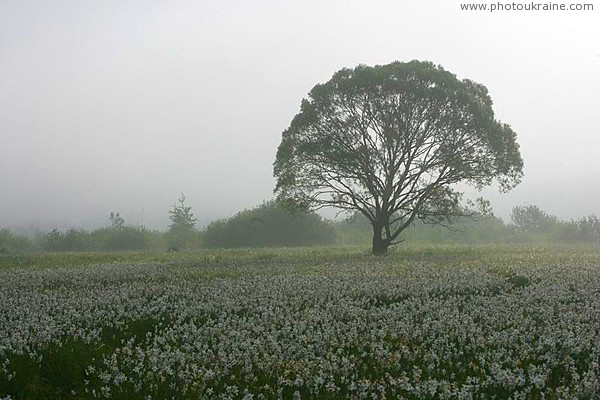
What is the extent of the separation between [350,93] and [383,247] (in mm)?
9235

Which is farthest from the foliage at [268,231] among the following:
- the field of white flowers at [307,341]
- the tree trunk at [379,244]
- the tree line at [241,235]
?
the field of white flowers at [307,341]

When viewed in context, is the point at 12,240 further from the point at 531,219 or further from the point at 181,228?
the point at 531,219

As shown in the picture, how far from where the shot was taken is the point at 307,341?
794cm

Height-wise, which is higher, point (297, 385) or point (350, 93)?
point (350, 93)

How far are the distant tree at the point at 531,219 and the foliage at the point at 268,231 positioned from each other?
35.8m

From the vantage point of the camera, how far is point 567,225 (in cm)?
6244

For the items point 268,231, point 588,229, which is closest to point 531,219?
point 588,229

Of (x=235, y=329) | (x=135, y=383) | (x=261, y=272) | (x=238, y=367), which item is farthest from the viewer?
(x=261, y=272)

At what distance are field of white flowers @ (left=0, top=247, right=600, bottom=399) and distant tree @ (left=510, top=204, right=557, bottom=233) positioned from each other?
71410 mm

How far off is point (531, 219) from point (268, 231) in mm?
45578

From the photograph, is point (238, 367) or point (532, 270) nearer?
point (238, 367)

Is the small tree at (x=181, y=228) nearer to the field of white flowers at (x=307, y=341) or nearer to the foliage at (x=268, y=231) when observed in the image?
the foliage at (x=268, y=231)

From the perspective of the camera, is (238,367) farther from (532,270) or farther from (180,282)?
(532,270)

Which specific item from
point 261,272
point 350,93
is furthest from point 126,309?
point 350,93
